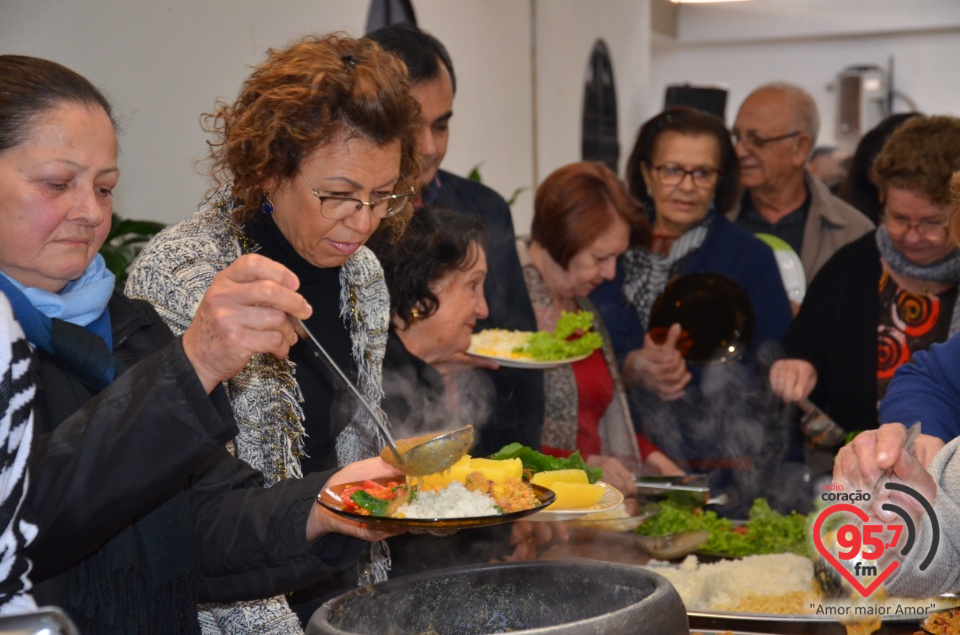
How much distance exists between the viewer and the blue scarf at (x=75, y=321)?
142 centimetres

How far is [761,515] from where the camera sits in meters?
2.66

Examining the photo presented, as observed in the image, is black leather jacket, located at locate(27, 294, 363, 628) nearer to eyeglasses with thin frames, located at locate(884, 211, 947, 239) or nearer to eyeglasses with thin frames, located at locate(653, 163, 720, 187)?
eyeglasses with thin frames, located at locate(884, 211, 947, 239)

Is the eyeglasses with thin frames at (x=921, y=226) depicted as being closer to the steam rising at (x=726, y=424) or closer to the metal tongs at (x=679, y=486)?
the steam rising at (x=726, y=424)

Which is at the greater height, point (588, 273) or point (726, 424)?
point (588, 273)

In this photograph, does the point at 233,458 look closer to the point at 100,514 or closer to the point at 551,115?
the point at 100,514

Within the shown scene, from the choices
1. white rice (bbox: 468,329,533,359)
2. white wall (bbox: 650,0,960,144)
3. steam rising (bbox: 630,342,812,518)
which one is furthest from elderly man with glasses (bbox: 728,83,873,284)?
white wall (bbox: 650,0,960,144)

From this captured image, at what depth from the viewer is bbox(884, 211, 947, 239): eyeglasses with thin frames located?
2900 millimetres

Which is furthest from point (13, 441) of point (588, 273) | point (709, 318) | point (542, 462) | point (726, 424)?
point (726, 424)

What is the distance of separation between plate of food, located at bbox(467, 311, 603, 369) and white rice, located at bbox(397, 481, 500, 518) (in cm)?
132

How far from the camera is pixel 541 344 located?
3.03 m

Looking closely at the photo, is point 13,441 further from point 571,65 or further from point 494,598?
point 571,65

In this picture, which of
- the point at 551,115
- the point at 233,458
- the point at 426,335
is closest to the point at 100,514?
the point at 233,458

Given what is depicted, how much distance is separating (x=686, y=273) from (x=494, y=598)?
2.42m

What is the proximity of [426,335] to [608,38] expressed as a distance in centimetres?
639
